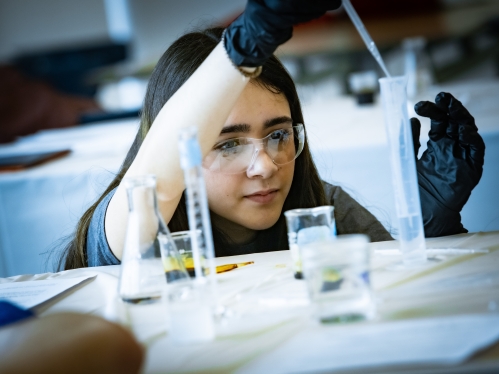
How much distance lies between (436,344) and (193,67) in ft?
2.73

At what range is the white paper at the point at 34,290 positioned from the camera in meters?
0.87

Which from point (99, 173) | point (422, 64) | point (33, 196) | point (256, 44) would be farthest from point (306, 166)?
point (422, 64)

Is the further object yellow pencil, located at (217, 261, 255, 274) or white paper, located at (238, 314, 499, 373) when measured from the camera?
yellow pencil, located at (217, 261, 255, 274)

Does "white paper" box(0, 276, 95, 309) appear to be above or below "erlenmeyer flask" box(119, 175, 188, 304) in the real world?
below

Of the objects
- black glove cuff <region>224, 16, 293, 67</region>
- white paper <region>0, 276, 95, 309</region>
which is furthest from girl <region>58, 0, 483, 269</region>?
white paper <region>0, 276, 95, 309</region>

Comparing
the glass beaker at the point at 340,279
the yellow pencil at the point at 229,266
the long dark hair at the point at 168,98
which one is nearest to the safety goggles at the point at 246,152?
the long dark hair at the point at 168,98

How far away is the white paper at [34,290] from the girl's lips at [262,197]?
36 centimetres

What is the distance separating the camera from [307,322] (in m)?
0.67

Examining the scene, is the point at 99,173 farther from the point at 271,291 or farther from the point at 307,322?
the point at 307,322

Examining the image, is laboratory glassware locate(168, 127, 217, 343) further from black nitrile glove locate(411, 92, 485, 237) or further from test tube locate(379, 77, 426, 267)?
black nitrile glove locate(411, 92, 485, 237)

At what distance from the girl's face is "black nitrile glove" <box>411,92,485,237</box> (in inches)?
10.4

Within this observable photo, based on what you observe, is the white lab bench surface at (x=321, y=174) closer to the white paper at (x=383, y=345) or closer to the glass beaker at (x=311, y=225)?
the glass beaker at (x=311, y=225)

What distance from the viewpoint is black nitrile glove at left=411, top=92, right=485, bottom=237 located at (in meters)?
1.05

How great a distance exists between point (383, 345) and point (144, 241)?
337 mm
